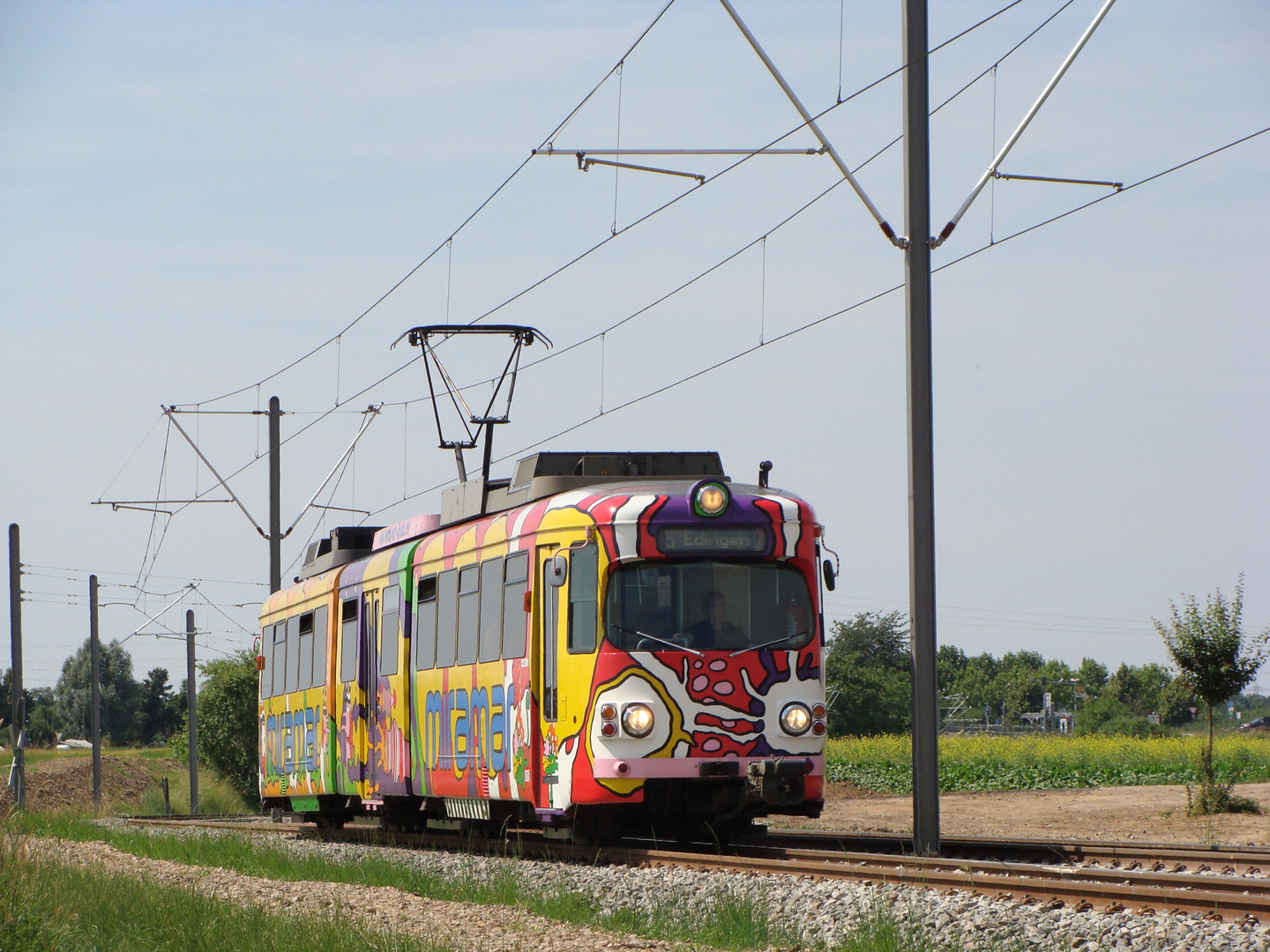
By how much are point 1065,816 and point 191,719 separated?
23.4 metres

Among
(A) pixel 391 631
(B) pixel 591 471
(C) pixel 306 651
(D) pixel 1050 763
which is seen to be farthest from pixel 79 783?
(B) pixel 591 471

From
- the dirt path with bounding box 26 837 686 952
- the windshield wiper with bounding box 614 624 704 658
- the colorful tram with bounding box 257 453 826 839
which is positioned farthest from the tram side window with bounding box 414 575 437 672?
the windshield wiper with bounding box 614 624 704 658

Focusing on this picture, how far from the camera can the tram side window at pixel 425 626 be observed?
54.1 ft

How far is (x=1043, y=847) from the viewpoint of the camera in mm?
Answer: 13070

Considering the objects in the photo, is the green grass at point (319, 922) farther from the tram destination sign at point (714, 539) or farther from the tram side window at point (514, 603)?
the tram destination sign at point (714, 539)

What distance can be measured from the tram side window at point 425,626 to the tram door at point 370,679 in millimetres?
1471

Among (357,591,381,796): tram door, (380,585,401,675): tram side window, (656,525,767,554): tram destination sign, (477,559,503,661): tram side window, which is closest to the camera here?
(656,525,767,554): tram destination sign

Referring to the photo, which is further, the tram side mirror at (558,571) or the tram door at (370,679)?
the tram door at (370,679)

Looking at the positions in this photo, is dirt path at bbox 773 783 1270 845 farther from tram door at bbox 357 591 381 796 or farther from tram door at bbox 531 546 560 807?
tram door at bbox 531 546 560 807

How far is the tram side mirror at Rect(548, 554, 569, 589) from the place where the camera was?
45.0 ft

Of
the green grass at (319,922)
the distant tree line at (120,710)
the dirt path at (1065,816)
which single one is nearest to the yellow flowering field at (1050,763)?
the dirt path at (1065,816)

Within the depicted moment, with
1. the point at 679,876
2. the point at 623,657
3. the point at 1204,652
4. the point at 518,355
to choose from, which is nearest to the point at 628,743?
the point at 623,657

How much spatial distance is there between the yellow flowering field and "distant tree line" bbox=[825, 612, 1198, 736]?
8.16 feet

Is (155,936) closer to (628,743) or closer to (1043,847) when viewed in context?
(628,743)
